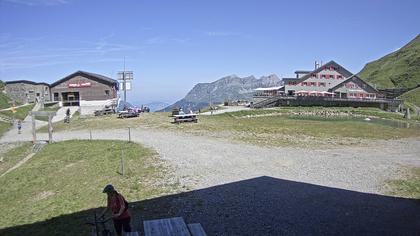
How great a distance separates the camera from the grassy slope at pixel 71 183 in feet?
46.5

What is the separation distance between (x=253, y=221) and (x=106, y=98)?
5715cm

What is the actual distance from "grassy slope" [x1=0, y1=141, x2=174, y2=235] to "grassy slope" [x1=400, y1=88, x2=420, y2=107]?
88.4m

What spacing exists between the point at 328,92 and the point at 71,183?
73.6 meters

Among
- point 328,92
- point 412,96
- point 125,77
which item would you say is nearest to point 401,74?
point 412,96

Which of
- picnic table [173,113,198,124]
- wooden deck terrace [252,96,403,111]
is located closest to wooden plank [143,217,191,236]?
picnic table [173,113,198,124]

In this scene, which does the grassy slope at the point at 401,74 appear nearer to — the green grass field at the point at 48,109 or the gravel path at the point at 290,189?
the green grass field at the point at 48,109

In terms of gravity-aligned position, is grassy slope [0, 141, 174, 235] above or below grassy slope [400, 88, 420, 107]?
below

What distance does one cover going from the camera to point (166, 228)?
8922 millimetres

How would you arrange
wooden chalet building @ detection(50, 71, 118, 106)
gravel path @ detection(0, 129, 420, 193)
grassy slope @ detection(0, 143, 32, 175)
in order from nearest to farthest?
1. gravel path @ detection(0, 129, 420, 193)
2. grassy slope @ detection(0, 143, 32, 175)
3. wooden chalet building @ detection(50, 71, 118, 106)

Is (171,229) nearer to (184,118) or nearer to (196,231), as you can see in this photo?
(196,231)

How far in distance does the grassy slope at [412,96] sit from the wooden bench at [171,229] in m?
96.0

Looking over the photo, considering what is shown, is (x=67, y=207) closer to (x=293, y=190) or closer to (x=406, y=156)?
(x=293, y=190)

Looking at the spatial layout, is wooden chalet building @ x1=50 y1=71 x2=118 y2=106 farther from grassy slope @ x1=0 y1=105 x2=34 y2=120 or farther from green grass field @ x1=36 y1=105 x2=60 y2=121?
grassy slope @ x1=0 y1=105 x2=34 y2=120

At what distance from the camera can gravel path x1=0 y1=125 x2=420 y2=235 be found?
11367mm
